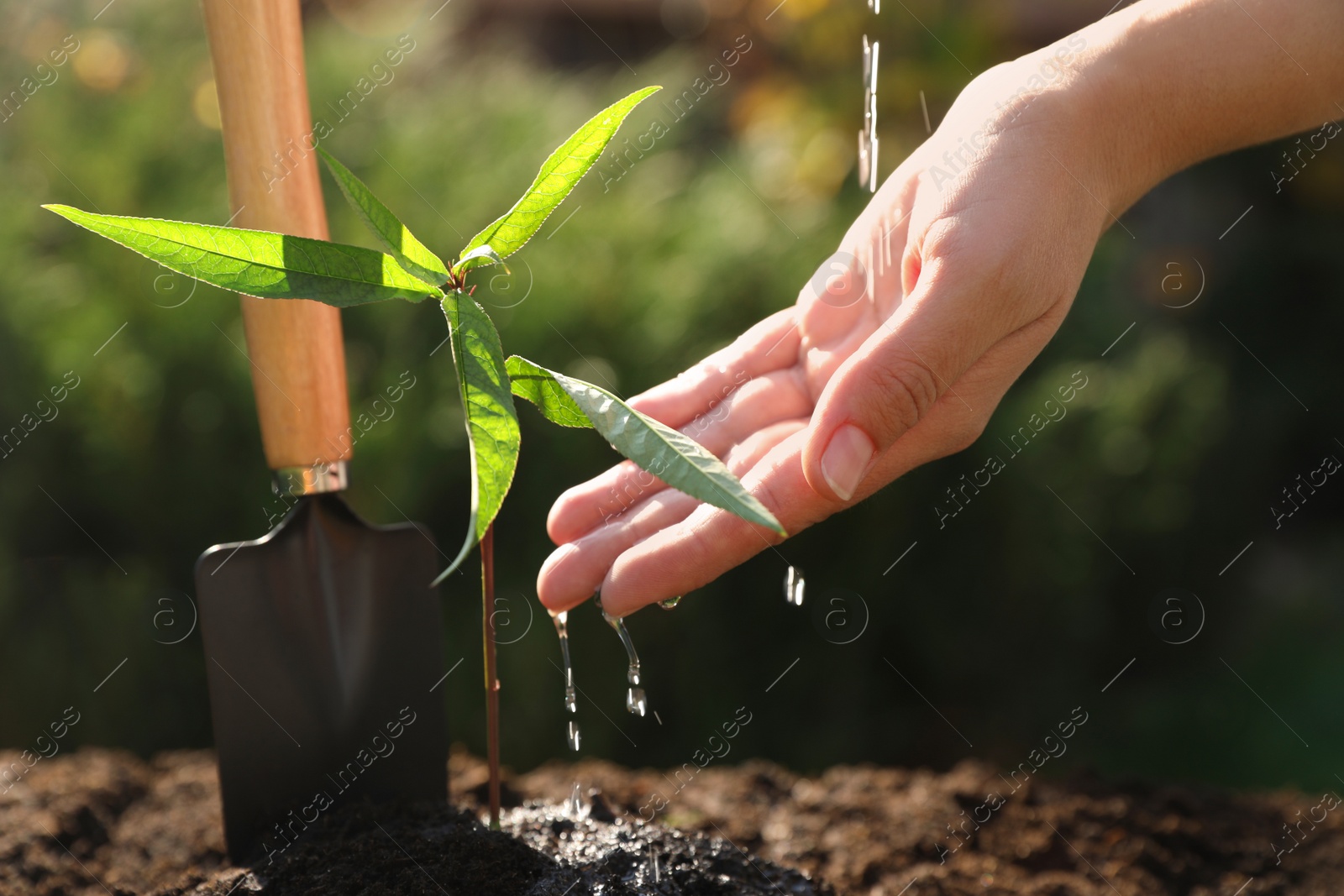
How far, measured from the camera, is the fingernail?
3.89 feet

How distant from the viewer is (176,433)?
2.48m

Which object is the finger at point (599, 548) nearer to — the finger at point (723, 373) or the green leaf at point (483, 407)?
the finger at point (723, 373)

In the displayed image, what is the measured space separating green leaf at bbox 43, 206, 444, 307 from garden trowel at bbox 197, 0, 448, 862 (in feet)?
0.98

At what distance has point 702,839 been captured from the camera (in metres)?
1.37

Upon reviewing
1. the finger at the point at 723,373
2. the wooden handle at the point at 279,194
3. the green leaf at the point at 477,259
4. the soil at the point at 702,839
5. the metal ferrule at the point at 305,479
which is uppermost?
the wooden handle at the point at 279,194

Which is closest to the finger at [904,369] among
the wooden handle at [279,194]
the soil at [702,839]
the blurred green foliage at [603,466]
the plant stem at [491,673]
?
the plant stem at [491,673]

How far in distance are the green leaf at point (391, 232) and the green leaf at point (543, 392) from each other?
5.6 inches

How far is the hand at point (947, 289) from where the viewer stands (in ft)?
4.05

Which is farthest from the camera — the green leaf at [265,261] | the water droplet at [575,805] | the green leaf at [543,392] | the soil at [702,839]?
the water droplet at [575,805]

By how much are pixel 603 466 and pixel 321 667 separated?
41.4 inches

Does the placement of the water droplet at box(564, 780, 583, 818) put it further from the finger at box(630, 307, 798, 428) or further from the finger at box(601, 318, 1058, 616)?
the finger at box(630, 307, 798, 428)

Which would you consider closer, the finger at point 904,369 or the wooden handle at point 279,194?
the finger at point 904,369

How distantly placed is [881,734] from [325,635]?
5.95ft

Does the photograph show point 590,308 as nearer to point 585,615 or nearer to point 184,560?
point 585,615
